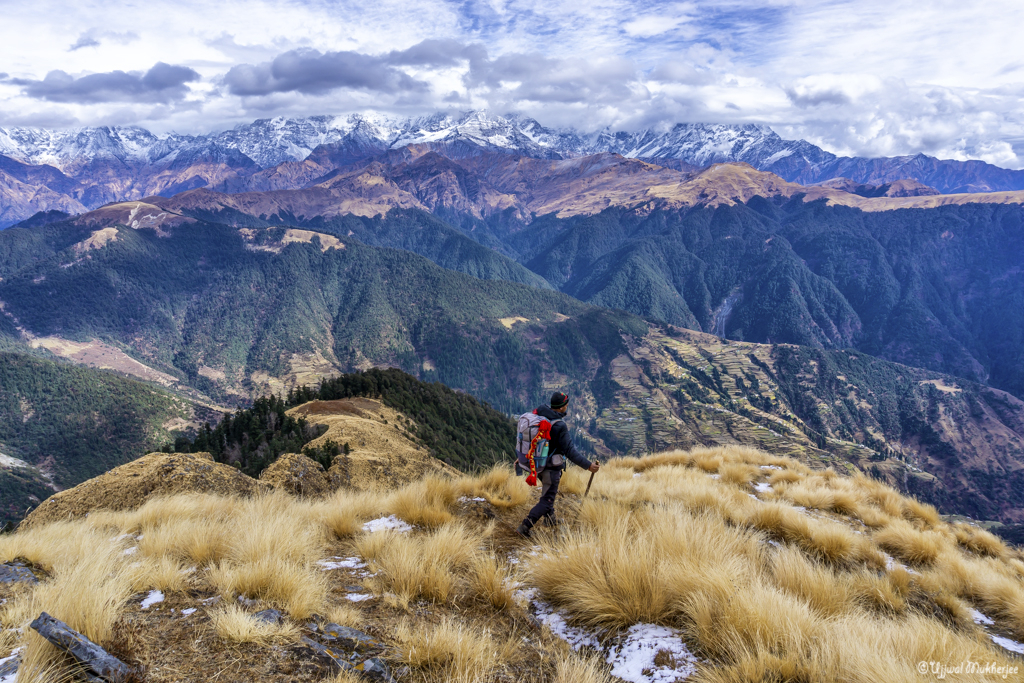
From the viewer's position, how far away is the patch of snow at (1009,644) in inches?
256

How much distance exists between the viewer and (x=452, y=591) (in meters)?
6.04

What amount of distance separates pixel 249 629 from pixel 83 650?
3.99 feet

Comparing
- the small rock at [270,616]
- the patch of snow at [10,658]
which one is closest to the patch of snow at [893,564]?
the small rock at [270,616]

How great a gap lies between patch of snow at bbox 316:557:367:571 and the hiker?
2913 mm

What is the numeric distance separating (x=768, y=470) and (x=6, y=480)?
162041mm

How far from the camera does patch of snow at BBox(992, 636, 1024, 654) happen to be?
21.3ft

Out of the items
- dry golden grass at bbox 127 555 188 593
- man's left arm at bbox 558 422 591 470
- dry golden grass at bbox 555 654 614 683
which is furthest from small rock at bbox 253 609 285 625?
man's left arm at bbox 558 422 591 470

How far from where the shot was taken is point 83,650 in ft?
11.8

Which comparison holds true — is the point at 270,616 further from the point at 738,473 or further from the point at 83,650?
the point at 738,473

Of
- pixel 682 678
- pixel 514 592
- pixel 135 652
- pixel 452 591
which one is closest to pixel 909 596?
pixel 682 678

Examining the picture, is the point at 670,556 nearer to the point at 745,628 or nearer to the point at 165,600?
the point at 745,628

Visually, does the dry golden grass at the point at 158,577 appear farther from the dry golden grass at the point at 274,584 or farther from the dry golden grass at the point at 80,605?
the dry golden grass at the point at 274,584

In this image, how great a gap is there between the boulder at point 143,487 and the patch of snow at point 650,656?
39.8ft

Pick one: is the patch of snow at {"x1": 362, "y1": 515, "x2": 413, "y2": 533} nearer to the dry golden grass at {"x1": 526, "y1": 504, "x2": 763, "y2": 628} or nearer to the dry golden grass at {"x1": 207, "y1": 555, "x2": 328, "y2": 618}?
the dry golden grass at {"x1": 207, "y1": 555, "x2": 328, "y2": 618}
